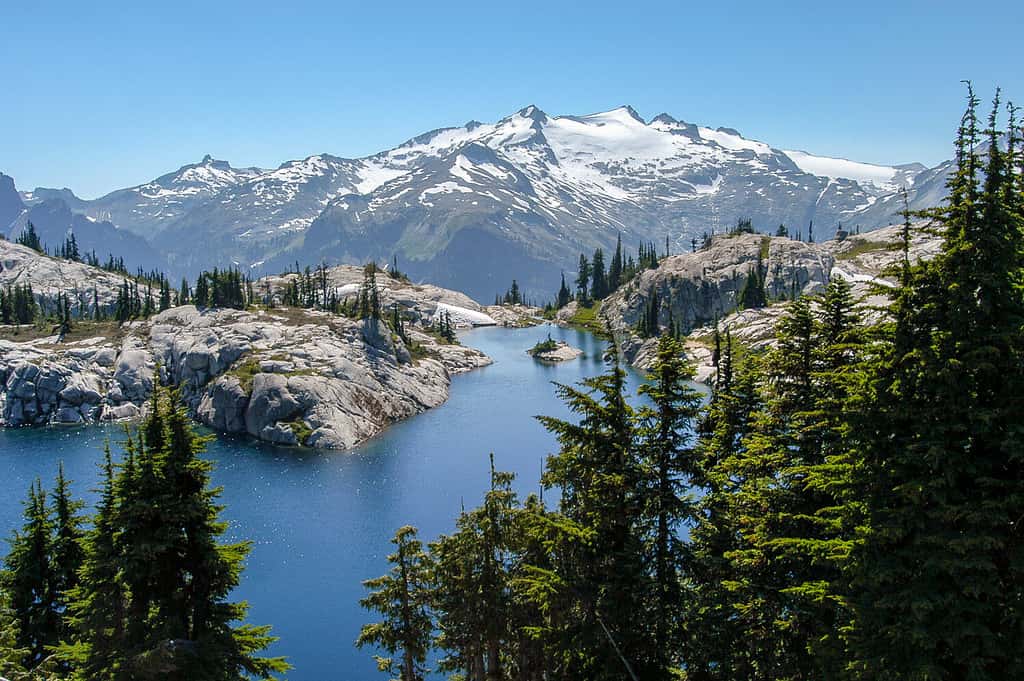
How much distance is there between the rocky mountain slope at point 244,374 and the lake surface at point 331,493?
208 inches

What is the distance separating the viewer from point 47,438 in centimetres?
11775

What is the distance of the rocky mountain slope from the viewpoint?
112 m

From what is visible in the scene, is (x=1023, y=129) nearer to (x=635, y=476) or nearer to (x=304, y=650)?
(x=635, y=476)

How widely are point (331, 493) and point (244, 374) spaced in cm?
4547

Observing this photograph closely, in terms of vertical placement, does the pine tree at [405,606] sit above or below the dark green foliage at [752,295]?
below

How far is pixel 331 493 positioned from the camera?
8475cm

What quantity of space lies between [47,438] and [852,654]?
136916 millimetres

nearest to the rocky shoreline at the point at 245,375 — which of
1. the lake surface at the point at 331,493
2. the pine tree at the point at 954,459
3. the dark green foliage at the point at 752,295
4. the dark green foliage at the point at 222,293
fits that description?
the dark green foliage at the point at 222,293

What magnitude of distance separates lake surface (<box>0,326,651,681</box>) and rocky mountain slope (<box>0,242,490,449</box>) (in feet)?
17.3

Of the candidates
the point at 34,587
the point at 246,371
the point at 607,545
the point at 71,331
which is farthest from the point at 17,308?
the point at 607,545

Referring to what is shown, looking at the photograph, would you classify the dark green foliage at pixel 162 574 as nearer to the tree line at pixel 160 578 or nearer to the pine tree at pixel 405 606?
the tree line at pixel 160 578

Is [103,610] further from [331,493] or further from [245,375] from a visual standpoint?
[245,375]

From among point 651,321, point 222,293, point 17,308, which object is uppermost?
point 222,293

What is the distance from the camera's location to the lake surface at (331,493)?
55219 millimetres
